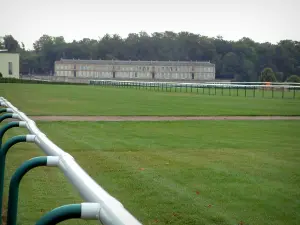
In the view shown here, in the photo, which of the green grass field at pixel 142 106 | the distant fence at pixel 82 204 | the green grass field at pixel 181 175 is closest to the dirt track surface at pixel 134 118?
the green grass field at pixel 142 106

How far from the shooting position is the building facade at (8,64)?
83.8 meters

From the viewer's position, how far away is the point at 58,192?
607cm

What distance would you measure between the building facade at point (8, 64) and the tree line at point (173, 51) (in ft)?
178

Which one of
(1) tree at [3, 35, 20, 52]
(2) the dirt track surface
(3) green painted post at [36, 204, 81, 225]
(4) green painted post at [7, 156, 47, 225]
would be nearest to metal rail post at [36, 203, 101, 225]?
(3) green painted post at [36, 204, 81, 225]

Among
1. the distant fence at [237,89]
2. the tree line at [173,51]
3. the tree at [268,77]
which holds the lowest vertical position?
the distant fence at [237,89]

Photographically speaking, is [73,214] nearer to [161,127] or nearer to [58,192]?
[58,192]

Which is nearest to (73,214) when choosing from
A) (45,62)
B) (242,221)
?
(242,221)

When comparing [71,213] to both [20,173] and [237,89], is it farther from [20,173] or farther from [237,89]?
[237,89]

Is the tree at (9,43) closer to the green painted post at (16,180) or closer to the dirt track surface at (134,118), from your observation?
the dirt track surface at (134,118)

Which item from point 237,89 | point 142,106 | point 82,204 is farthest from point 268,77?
point 82,204

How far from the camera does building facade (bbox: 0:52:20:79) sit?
83.8m

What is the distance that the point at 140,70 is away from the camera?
445 ft

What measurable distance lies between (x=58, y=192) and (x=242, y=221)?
2104 mm

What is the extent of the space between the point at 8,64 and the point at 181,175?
80.7m
